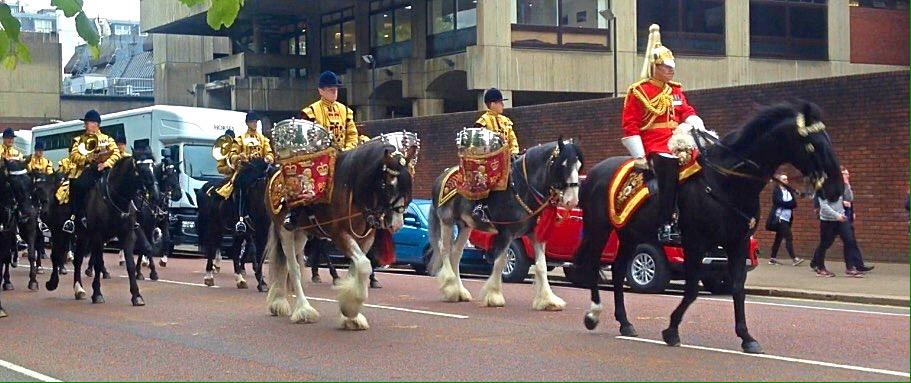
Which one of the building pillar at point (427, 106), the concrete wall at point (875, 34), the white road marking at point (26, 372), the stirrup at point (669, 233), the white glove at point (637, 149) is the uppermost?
the concrete wall at point (875, 34)

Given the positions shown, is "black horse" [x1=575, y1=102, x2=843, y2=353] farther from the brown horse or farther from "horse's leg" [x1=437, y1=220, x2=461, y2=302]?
"horse's leg" [x1=437, y1=220, x2=461, y2=302]

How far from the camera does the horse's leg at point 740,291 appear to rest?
9.87 m

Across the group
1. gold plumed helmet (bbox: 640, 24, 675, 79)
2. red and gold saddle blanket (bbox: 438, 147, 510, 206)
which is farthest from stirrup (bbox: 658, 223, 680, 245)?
red and gold saddle blanket (bbox: 438, 147, 510, 206)

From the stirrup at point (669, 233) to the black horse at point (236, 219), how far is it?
6451 millimetres

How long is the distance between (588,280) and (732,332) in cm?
153

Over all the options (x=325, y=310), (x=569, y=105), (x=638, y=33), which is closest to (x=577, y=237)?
(x=325, y=310)

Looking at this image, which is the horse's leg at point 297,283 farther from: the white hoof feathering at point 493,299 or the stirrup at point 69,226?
the stirrup at point 69,226

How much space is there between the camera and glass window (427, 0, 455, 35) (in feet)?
148

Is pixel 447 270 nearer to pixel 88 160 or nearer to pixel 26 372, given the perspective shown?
pixel 88 160

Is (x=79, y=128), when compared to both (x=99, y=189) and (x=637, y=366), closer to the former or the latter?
(x=99, y=189)

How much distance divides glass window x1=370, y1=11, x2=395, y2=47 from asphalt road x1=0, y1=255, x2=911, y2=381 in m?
34.7

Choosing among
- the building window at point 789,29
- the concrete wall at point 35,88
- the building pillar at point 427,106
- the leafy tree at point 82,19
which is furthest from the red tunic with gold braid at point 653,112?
the concrete wall at point 35,88

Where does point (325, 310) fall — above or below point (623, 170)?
below

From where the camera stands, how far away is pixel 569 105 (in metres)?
28.0
